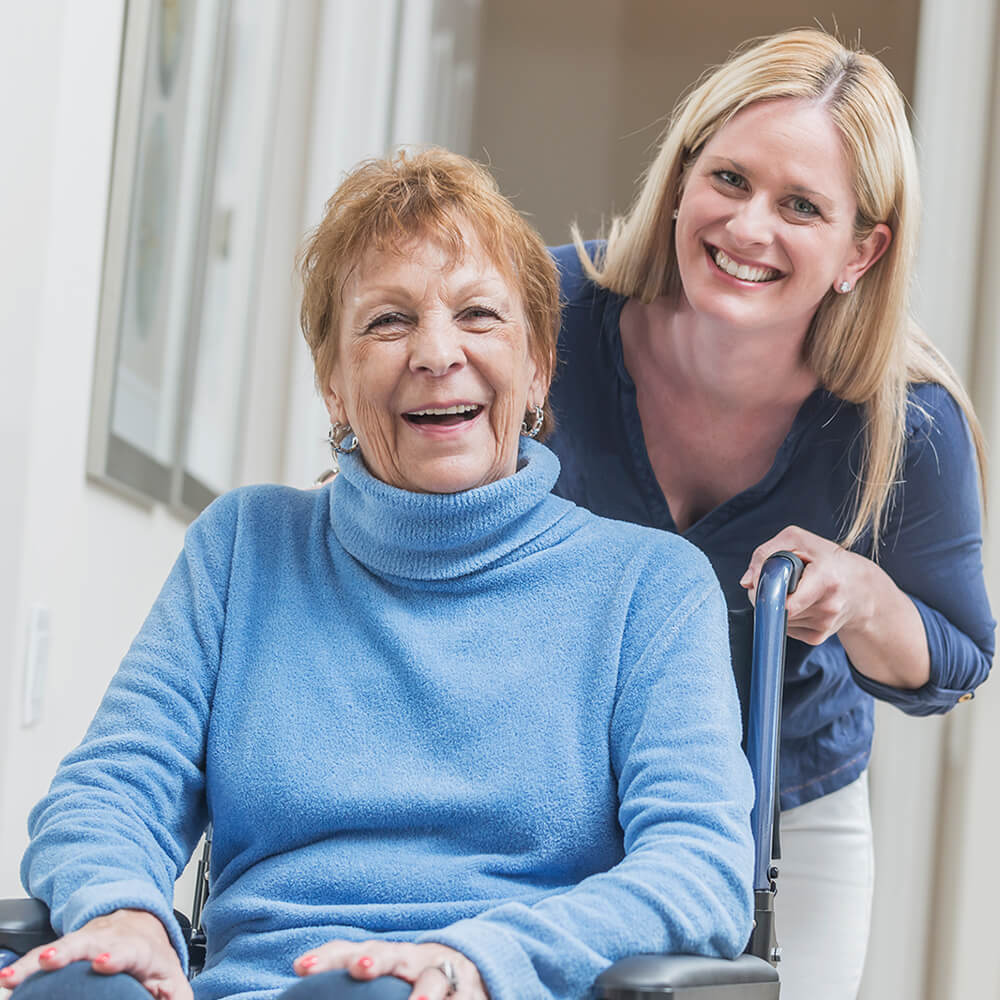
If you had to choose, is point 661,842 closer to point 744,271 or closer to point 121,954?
point 121,954

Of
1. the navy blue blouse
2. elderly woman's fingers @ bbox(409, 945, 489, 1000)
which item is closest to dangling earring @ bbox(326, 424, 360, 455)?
the navy blue blouse

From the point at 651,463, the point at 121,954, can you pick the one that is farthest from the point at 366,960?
the point at 651,463

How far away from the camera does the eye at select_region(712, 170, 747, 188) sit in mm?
1548

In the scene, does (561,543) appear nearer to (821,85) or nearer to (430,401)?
(430,401)

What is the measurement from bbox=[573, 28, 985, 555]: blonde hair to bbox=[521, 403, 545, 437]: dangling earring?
34cm

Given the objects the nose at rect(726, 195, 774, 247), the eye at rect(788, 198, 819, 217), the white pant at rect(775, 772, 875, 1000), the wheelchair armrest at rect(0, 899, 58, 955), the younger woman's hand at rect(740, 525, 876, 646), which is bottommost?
the white pant at rect(775, 772, 875, 1000)

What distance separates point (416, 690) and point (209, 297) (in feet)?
4.66

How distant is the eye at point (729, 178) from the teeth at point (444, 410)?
47 cm

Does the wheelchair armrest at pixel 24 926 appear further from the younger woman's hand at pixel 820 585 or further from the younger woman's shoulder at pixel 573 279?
the younger woman's shoulder at pixel 573 279

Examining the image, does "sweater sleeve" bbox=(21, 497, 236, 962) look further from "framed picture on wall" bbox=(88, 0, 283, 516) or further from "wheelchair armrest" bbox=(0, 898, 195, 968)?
"framed picture on wall" bbox=(88, 0, 283, 516)

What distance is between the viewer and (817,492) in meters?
1.62

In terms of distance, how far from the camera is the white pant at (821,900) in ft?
5.94

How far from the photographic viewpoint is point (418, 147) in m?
1.43

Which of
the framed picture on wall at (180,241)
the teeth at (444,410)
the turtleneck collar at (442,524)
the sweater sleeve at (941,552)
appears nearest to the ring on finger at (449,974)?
the turtleneck collar at (442,524)
